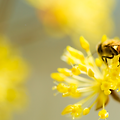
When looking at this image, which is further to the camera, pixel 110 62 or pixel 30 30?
pixel 30 30

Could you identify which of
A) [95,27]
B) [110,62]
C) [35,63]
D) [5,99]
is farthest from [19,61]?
[35,63]

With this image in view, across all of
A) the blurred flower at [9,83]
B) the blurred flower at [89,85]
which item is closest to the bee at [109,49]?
the blurred flower at [89,85]

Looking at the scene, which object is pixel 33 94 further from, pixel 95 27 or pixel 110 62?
pixel 110 62

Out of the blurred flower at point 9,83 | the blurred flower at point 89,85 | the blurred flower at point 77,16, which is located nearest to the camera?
the blurred flower at point 89,85

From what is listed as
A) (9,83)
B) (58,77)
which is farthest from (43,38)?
(58,77)

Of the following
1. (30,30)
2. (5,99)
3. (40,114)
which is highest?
(30,30)

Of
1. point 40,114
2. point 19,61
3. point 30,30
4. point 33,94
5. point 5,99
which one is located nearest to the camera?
point 5,99

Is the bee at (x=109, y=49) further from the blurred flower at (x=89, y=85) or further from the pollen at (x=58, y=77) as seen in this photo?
the pollen at (x=58, y=77)

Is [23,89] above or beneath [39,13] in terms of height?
beneath
